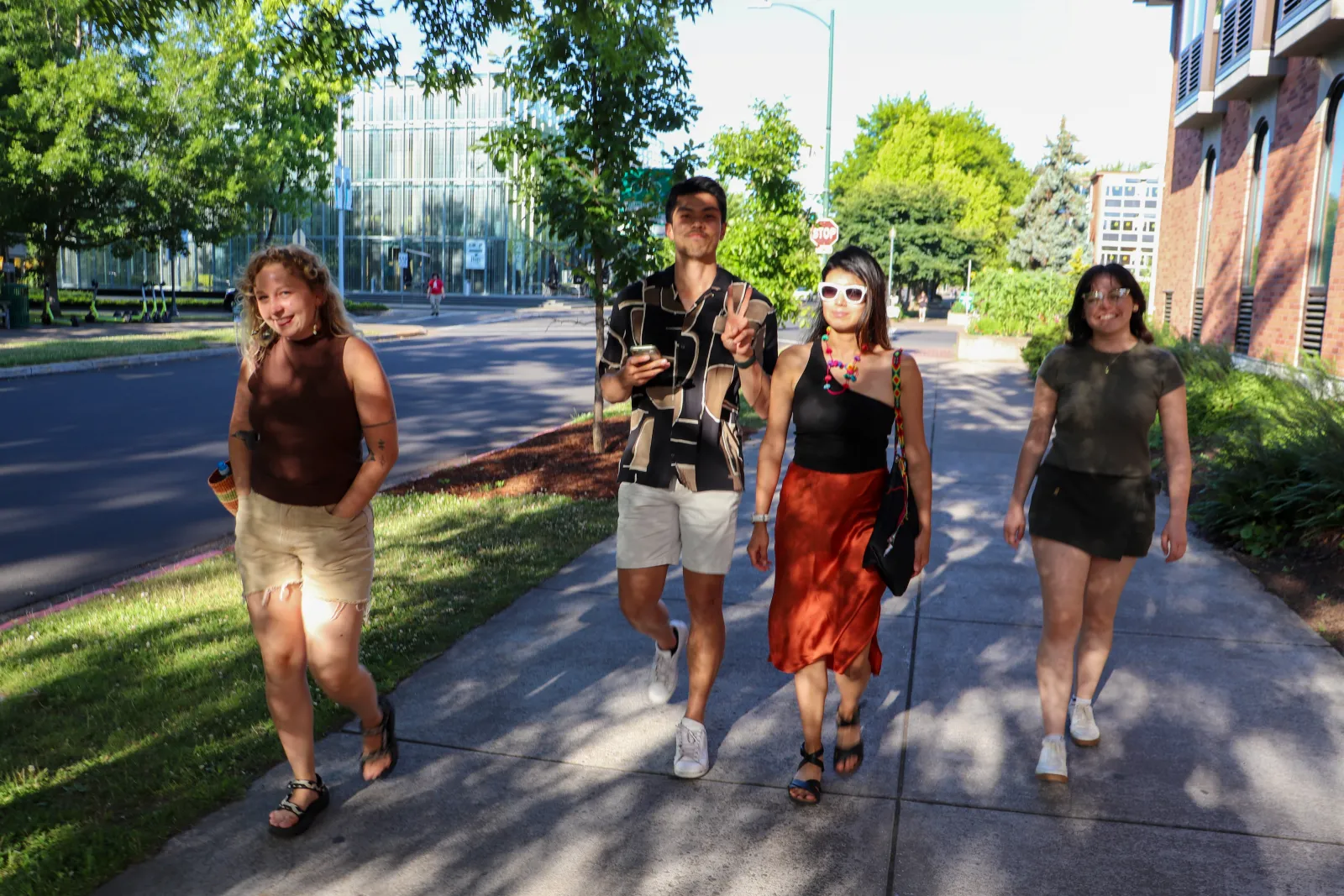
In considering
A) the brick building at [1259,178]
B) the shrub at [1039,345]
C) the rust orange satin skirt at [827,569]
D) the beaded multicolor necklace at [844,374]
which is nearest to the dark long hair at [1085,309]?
the beaded multicolor necklace at [844,374]

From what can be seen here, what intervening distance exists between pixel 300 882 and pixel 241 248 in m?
66.3

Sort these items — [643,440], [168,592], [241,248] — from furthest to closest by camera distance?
[241,248]
[168,592]
[643,440]

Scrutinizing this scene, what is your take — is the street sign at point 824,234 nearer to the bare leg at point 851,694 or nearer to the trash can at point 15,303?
the bare leg at point 851,694

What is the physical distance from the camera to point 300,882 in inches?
127

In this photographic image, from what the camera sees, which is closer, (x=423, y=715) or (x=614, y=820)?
(x=614, y=820)

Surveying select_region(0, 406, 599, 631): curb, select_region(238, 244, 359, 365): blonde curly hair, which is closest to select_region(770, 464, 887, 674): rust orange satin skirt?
select_region(238, 244, 359, 365): blonde curly hair

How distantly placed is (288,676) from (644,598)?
133 centimetres

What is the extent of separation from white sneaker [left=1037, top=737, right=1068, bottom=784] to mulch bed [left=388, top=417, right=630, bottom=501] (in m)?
5.41

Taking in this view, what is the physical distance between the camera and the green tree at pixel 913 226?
62.8m

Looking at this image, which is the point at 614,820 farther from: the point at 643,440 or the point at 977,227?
the point at 977,227

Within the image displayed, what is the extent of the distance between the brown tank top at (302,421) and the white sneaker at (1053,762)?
8.41ft

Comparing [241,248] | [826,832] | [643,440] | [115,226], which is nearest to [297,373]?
[643,440]

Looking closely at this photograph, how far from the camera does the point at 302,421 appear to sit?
11.4ft

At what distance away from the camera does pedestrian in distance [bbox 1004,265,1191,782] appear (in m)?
3.99
